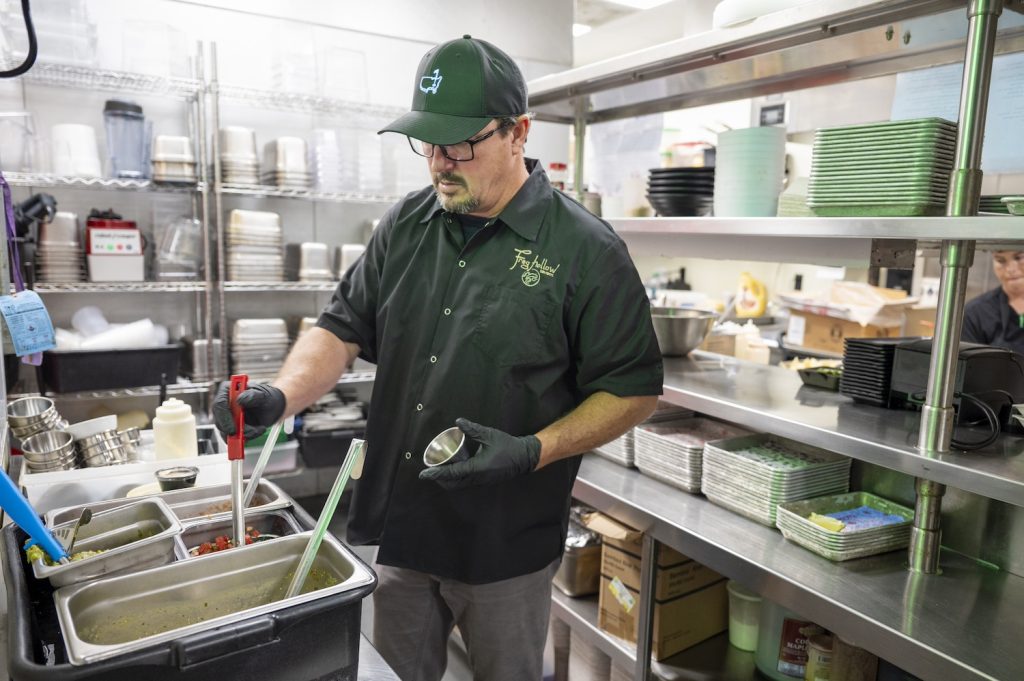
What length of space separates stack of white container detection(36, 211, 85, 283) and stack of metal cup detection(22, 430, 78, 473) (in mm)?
1700

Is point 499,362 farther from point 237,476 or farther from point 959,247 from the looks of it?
point 959,247

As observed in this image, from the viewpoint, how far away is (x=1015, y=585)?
1.57 meters

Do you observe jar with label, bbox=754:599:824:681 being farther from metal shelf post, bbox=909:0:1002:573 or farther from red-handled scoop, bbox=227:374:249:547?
red-handled scoop, bbox=227:374:249:547

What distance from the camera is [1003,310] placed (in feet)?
10.1

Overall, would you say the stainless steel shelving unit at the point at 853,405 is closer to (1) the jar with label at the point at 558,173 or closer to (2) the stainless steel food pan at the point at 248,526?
(1) the jar with label at the point at 558,173

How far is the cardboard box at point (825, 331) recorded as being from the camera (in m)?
4.15

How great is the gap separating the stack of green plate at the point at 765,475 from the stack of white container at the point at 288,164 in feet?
8.49

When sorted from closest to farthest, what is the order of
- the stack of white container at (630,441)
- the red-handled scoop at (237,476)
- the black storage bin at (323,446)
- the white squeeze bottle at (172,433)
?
the red-handled scoop at (237,476) → the white squeeze bottle at (172,433) → the stack of white container at (630,441) → the black storage bin at (323,446)

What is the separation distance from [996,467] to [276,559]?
1317mm

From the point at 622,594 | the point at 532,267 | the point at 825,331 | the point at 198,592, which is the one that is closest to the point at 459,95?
the point at 532,267

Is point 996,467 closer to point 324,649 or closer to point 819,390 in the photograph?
point 819,390

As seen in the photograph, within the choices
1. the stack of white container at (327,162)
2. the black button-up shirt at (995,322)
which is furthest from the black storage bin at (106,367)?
the black button-up shirt at (995,322)

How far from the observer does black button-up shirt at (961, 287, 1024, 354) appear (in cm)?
303

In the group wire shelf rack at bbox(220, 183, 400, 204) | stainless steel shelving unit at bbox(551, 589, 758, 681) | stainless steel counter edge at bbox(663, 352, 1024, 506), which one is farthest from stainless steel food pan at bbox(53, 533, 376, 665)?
wire shelf rack at bbox(220, 183, 400, 204)
